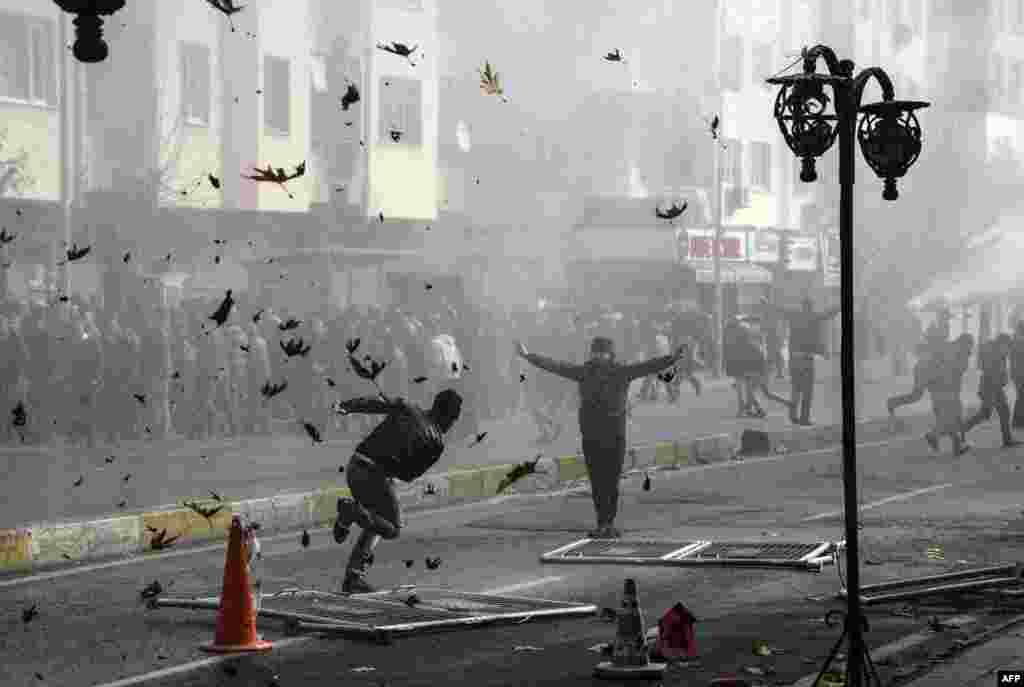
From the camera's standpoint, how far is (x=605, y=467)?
1446 cm

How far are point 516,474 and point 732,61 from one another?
2387cm

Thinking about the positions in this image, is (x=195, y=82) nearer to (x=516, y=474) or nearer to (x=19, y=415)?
(x=19, y=415)

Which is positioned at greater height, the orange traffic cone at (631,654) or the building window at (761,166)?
the building window at (761,166)

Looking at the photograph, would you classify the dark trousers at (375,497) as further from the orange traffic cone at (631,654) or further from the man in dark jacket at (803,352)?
the man in dark jacket at (803,352)

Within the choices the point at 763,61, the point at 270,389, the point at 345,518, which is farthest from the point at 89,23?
the point at 763,61

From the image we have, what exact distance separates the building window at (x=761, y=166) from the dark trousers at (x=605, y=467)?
34466mm

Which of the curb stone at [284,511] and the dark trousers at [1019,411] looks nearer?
the curb stone at [284,511]

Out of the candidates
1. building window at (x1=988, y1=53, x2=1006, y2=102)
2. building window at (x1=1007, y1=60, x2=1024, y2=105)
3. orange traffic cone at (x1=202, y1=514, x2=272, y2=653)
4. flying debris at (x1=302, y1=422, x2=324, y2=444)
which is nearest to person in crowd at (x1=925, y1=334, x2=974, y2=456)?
flying debris at (x1=302, y1=422, x2=324, y2=444)

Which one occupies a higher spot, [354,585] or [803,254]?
[803,254]

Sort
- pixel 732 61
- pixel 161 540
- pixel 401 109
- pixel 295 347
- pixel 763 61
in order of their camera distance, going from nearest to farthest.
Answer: pixel 161 540 < pixel 295 347 < pixel 401 109 < pixel 732 61 < pixel 763 61

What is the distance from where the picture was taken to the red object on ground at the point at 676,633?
8.88 m

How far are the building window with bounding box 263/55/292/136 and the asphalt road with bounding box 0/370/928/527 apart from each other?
9.45m

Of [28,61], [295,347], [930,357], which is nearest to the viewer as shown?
[930,357]

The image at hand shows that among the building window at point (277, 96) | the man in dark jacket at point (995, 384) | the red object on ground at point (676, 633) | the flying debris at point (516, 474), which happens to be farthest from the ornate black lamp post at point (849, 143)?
the building window at point (277, 96)
